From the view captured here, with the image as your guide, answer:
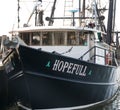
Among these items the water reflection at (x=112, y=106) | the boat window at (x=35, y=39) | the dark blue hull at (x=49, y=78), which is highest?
the boat window at (x=35, y=39)

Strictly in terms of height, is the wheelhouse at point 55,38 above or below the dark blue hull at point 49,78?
above

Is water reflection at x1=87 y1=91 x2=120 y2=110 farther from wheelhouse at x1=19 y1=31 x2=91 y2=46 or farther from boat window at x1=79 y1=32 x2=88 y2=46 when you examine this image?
wheelhouse at x1=19 y1=31 x2=91 y2=46

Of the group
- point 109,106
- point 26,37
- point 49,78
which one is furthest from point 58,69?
point 109,106

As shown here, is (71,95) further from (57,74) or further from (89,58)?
(89,58)

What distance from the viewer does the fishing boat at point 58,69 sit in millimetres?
15211

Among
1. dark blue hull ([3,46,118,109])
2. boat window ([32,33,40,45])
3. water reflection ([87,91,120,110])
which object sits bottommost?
water reflection ([87,91,120,110])

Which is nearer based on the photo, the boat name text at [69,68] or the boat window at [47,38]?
the boat name text at [69,68]

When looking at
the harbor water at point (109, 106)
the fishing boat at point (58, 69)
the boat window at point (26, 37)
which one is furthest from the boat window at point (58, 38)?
the harbor water at point (109, 106)

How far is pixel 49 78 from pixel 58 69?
0.41m

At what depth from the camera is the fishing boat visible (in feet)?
49.9

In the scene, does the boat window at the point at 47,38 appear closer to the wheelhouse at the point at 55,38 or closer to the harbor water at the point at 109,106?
the wheelhouse at the point at 55,38

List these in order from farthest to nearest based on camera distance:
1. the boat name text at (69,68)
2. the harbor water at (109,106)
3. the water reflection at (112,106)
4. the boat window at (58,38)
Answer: the water reflection at (112,106) < the harbor water at (109,106) < the boat window at (58,38) < the boat name text at (69,68)

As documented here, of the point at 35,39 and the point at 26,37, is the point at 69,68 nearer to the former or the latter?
the point at 35,39

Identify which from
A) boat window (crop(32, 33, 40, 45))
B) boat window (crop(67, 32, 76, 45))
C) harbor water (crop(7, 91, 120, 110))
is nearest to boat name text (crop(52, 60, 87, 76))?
boat window (crop(67, 32, 76, 45))
